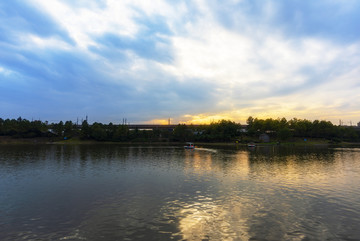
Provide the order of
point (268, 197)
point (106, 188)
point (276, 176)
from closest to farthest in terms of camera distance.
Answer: point (268, 197), point (106, 188), point (276, 176)

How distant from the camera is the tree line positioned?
164875 millimetres

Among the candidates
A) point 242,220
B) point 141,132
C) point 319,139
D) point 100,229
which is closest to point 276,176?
point 242,220

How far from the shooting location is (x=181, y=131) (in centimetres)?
17462

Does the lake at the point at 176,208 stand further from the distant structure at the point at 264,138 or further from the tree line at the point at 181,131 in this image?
the distant structure at the point at 264,138

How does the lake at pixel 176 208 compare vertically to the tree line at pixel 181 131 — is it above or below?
below

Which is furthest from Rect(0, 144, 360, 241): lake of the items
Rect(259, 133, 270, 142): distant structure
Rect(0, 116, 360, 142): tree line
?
Rect(259, 133, 270, 142): distant structure

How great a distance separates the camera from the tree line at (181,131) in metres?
165

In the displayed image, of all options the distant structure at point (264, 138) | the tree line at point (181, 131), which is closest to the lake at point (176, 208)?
the tree line at point (181, 131)

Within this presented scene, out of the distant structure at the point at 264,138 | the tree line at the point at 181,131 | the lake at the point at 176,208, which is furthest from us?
the distant structure at the point at 264,138

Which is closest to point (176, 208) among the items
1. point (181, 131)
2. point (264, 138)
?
point (181, 131)

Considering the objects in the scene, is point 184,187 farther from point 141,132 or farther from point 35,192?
point 141,132

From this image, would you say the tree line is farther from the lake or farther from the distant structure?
the lake

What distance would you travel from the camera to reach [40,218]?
17.8m

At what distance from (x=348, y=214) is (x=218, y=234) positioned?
45.2 ft
